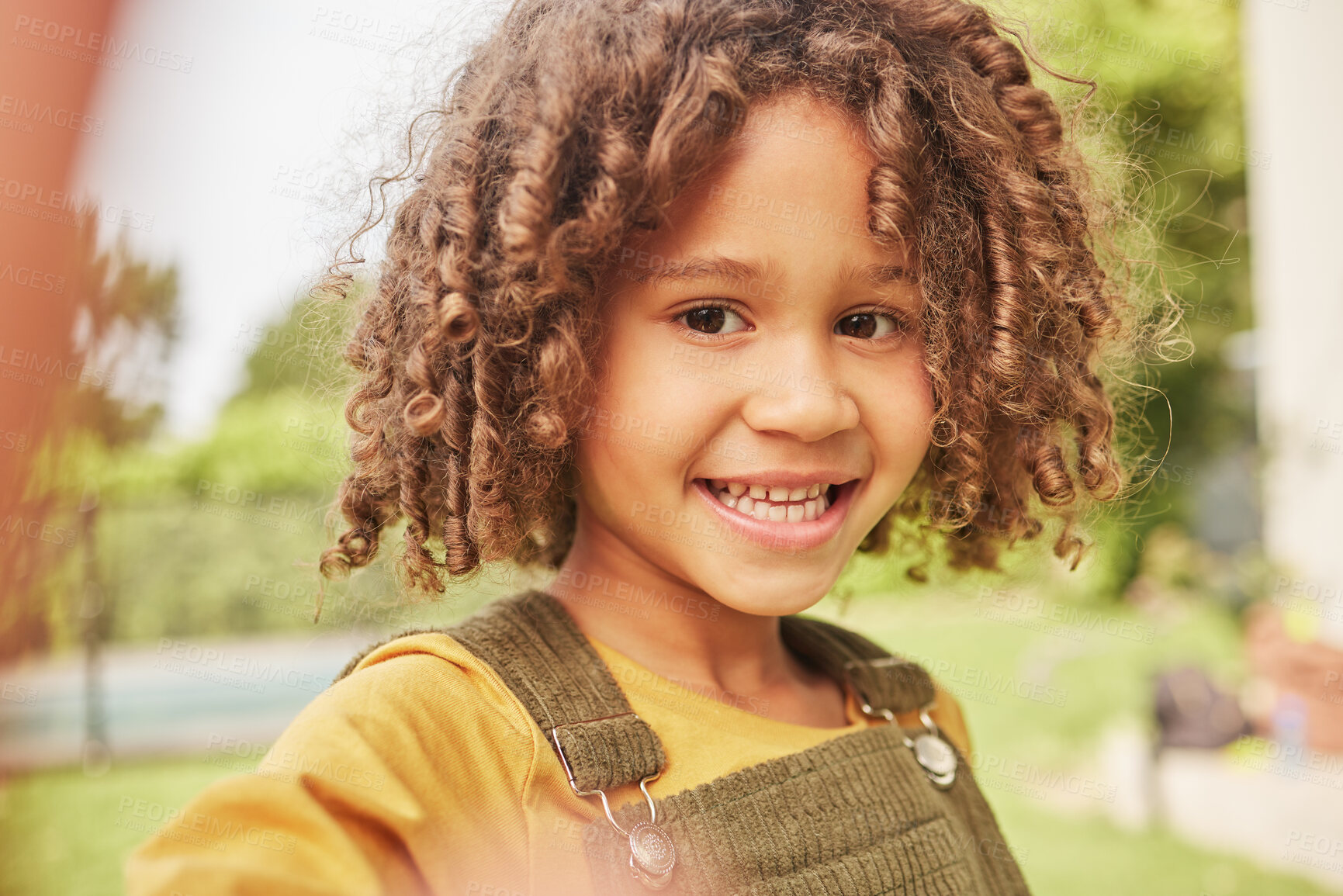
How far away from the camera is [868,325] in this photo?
3.57ft

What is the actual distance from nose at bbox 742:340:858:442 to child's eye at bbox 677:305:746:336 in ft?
0.15

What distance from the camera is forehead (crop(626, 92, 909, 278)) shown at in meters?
0.98

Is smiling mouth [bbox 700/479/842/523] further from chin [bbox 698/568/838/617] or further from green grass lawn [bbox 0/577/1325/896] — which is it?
green grass lawn [bbox 0/577/1325/896]

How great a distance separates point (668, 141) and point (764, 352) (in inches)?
8.6

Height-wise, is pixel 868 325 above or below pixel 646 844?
above

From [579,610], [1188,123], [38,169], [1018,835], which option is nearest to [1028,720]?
[1018,835]

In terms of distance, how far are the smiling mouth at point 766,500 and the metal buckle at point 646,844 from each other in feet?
0.94

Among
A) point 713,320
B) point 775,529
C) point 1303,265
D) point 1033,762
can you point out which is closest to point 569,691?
point 775,529

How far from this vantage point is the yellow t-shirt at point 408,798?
0.71 m

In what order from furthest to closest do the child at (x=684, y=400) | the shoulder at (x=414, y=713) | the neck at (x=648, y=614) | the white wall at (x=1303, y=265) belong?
the white wall at (x=1303, y=265)
the neck at (x=648, y=614)
the child at (x=684, y=400)
the shoulder at (x=414, y=713)

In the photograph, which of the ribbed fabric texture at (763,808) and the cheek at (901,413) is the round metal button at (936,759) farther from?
the cheek at (901,413)

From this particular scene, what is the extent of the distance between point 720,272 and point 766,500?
240 millimetres

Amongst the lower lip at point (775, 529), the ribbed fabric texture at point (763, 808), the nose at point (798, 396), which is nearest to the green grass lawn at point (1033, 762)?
the ribbed fabric texture at point (763, 808)

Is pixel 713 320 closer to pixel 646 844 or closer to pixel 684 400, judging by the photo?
pixel 684 400
